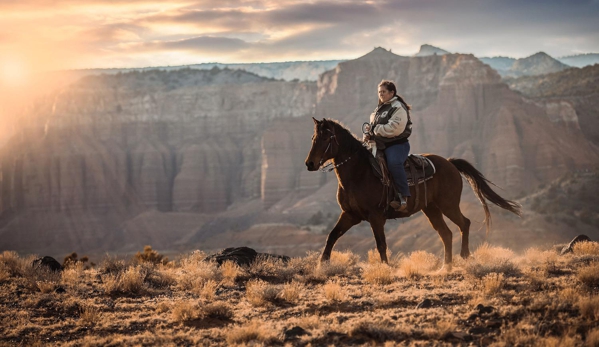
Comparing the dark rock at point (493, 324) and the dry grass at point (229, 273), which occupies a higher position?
the dark rock at point (493, 324)

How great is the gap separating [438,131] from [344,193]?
8981 centimetres

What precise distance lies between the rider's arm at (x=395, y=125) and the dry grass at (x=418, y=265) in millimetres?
2133

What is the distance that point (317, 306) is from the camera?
33.5 ft

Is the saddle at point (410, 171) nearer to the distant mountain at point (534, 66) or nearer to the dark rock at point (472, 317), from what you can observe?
the dark rock at point (472, 317)

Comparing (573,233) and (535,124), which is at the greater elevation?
(535,124)

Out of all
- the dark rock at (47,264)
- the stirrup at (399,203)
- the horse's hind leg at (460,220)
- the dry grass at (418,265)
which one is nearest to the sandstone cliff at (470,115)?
the dry grass at (418,265)

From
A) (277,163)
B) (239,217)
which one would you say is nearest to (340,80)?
(277,163)

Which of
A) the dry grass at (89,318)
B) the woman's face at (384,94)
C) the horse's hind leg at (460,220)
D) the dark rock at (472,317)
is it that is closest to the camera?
the dark rock at (472,317)

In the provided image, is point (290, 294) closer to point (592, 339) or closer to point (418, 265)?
point (418, 265)

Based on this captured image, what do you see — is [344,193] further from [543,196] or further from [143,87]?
[143,87]

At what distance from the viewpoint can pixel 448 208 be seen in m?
13.8

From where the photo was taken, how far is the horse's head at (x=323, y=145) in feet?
42.3

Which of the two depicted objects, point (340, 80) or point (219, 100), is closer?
point (340, 80)

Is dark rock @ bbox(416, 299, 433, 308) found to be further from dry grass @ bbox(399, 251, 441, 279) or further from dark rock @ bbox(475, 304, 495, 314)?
dry grass @ bbox(399, 251, 441, 279)
